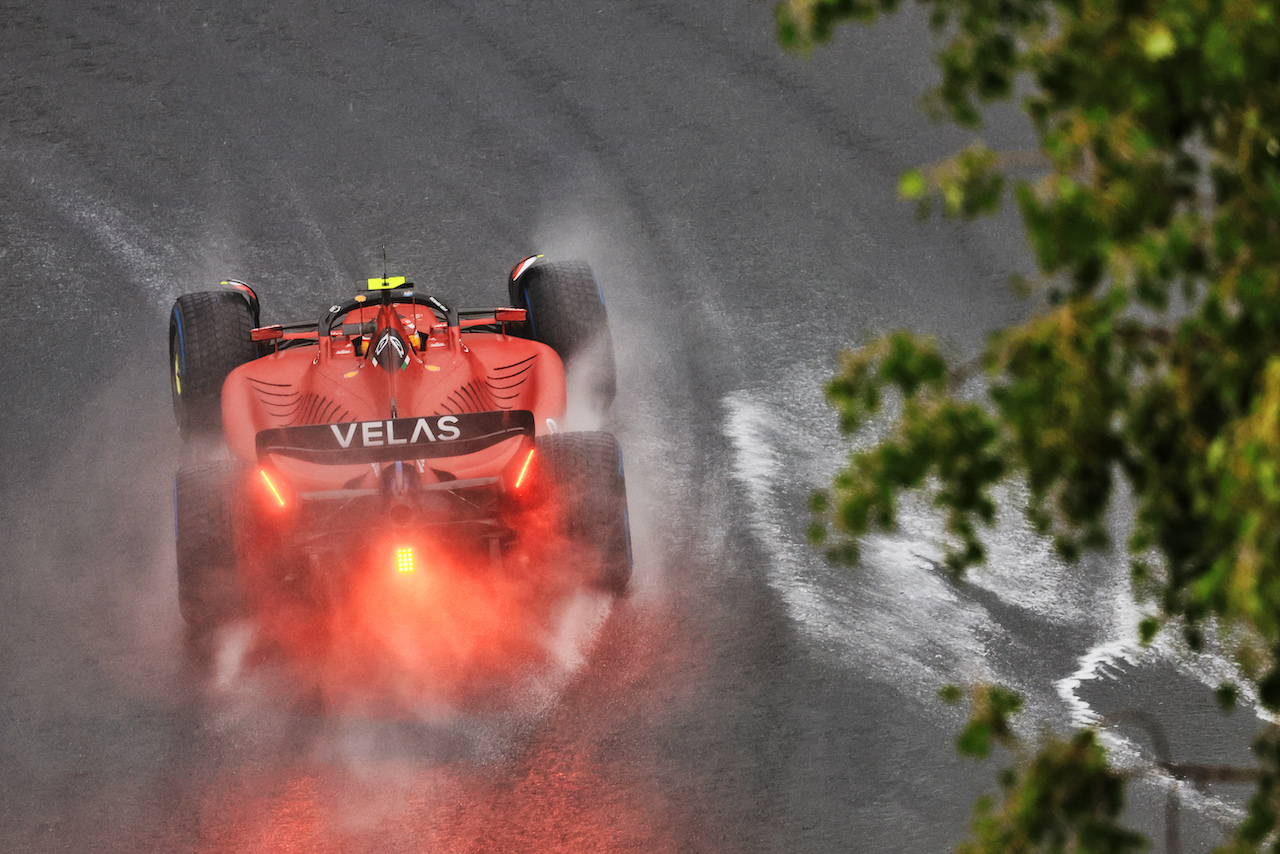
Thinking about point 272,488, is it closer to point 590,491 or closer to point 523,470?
point 523,470

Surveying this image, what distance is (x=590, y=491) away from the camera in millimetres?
7918

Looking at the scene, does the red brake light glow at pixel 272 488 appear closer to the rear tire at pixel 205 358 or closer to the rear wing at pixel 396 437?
the rear wing at pixel 396 437

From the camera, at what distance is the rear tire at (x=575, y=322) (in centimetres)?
975

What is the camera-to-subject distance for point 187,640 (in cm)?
863

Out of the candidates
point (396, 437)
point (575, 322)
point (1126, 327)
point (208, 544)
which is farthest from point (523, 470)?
point (1126, 327)

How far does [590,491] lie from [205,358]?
10.2 ft

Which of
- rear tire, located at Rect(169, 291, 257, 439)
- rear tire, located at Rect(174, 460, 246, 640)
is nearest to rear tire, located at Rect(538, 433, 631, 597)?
rear tire, located at Rect(174, 460, 246, 640)

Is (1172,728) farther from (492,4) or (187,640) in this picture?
(492,4)

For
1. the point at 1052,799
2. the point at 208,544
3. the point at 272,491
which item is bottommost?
the point at 1052,799

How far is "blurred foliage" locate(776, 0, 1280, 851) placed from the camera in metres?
2.45

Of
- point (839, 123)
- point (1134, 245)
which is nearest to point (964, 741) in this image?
point (1134, 245)

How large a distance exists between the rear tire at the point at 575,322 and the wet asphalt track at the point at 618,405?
0.86m

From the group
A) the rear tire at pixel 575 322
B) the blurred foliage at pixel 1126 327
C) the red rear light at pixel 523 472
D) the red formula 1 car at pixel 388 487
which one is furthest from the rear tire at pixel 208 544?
the blurred foliage at pixel 1126 327

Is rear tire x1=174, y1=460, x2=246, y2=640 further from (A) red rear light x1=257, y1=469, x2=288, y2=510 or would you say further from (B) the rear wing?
(B) the rear wing
